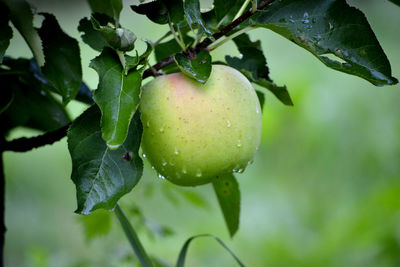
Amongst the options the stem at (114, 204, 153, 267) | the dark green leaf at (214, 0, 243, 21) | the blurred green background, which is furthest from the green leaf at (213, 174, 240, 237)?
the blurred green background

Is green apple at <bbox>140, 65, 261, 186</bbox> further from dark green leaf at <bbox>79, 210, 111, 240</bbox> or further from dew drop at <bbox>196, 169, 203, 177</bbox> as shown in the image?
dark green leaf at <bbox>79, 210, 111, 240</bbox>

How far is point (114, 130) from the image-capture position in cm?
47

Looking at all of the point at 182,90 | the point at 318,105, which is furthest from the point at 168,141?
the point at 318,105

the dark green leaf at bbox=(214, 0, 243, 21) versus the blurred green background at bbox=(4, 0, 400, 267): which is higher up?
the dark green leaf at bbox=(214, 0, 243, 21)

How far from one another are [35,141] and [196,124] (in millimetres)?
244

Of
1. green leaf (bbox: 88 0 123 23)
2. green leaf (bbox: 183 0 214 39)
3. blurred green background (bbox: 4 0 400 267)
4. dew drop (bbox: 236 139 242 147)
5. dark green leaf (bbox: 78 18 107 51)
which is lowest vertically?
blurred green background (bbox: 4 0 400 267)

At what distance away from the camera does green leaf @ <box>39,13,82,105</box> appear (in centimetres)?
A: 64

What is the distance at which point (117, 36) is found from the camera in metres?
0.52

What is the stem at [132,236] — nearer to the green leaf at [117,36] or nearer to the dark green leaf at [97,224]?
the green leaf at [117,36]

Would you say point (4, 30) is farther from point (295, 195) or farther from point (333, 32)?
point (295, 195)

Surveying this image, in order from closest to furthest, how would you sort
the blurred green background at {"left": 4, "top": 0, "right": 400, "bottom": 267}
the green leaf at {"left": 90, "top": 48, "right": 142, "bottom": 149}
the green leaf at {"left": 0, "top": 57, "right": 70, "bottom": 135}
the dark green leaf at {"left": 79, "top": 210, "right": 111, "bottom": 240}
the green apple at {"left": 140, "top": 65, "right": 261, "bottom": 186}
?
the green leaf at {"left": 90, "top": 48, "right": 142, "bottom": 149} → the green apple at {"left": 140, "top": 65, "right": 261, "bottom": 186} → the green leaf at {"left": 0, "top": 57, "right": 70, "bottom": 135} → the dark green leaf at {"left": 79, "top": 210, "right": 111, "bottom": 240} → the blurred green background at {"left": 4, "top": 0, "right": 400, "bottom": 267}

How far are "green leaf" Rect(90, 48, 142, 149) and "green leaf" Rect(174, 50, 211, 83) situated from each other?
0.20 ft

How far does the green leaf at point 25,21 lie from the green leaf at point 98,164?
0.40 ft

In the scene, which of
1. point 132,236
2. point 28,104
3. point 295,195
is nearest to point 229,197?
point 132,236
